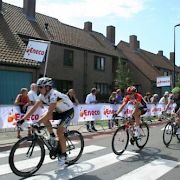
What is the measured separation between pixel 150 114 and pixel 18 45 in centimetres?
1054

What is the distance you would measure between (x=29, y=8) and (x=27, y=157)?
28225mm

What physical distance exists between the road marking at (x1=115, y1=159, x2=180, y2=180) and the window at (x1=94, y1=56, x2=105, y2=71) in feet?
99.5

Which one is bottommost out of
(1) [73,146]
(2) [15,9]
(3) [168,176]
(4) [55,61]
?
(3) [168,176]

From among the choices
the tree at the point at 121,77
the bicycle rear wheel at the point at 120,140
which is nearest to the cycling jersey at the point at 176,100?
the bicycle rear wheel at the point at 120,140

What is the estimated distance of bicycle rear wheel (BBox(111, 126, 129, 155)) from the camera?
32.7ft

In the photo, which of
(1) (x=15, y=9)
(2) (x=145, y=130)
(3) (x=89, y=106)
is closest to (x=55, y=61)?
(1) (x=15, y=9)

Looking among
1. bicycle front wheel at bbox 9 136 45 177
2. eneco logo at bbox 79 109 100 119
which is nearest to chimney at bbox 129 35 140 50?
eneco logo at bbox 79 109 100 119

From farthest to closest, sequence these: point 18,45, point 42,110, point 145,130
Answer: point 18,45 < point 42,110 < point 145,130

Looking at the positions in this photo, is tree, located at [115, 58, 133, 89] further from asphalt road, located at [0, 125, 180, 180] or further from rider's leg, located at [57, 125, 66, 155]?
rider's leg, located at [57, 125, 66, 155]

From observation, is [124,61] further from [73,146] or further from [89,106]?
[73,146]

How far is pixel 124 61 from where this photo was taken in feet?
154

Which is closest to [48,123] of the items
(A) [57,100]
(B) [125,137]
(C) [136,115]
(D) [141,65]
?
(A) [57,100]

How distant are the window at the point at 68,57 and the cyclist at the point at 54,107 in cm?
2686

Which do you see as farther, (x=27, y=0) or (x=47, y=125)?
(x=27, y=0)
